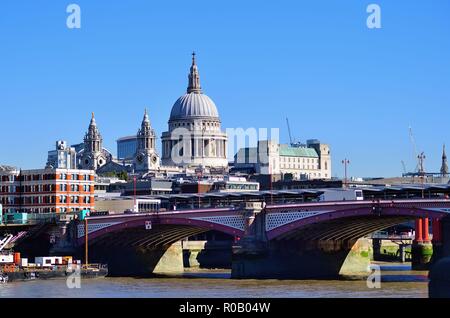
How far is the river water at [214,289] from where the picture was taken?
5309cm

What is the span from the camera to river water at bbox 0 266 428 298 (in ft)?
174

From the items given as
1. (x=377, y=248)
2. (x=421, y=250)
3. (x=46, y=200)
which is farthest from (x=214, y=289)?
(x=377, y=248)

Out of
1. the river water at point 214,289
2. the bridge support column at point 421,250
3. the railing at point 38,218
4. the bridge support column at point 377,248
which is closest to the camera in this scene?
the river water at point 214,289

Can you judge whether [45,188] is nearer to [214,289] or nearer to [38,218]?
[38,218]

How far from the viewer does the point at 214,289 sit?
61.3m

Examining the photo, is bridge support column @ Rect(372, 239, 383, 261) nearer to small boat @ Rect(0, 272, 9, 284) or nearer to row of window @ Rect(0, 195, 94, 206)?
row of window @ Rect(0, 195, 94, 206)

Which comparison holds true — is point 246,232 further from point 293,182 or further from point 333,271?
point 293,182

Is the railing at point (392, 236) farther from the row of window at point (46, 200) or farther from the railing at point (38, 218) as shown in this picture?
the railing at point (38, 218)

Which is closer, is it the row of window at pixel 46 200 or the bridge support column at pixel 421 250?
the bridge support column at pixel 421 250

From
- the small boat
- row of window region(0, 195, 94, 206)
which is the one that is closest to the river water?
the small boat

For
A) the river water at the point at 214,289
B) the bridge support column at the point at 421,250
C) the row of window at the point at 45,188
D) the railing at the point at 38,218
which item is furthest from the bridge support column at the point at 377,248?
the river water at the point at 214,289

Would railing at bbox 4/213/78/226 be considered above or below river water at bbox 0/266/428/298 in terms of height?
above
